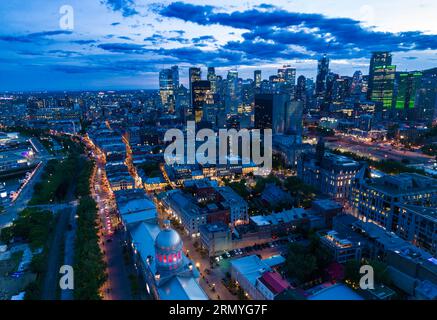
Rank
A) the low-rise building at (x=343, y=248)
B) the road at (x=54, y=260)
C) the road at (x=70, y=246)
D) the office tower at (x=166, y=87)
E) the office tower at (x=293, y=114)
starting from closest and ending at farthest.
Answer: the road at (x=70, y=246) < the road at (x=54, y=260) < the low-rise building at (x=343, y=248) < the office tower at (x=293, y=114) < the office tower at (x=166, y=87)

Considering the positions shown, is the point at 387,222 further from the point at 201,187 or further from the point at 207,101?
the point at 207,101

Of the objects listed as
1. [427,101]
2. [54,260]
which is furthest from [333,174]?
[427,101]

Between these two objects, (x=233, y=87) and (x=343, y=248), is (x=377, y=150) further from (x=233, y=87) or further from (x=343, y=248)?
(x=233, y=87)

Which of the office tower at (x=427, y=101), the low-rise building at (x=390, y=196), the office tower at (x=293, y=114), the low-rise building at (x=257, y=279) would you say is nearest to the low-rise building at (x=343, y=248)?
the low-rise building at (x=257, y=279)

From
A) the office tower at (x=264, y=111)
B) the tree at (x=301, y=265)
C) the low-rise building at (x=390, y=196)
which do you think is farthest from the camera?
the office tower at (x=264, y=111)

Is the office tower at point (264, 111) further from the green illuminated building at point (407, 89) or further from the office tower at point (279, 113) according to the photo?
the green illuminated building at point (407, 89)

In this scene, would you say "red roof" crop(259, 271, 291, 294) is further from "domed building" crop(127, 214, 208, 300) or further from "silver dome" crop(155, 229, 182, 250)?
"silver dome" crop(155, 229, 182, 250)

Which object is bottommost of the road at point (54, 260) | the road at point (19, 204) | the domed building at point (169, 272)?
the road at point (54, 260)
